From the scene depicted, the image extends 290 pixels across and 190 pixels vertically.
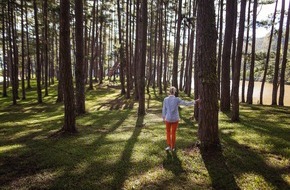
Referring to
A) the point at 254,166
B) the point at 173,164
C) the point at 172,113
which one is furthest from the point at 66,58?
the point at 254,166

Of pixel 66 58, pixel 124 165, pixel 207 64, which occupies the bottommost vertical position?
pixel 124 165

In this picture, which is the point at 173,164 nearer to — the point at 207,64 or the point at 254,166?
the point at 254,166

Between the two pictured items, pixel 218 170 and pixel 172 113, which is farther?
pixel 172 113

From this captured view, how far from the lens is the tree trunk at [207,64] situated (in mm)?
7562

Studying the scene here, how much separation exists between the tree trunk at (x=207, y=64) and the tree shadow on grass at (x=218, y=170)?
2.17 ft

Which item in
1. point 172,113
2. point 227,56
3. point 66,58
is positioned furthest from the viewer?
point 227,56

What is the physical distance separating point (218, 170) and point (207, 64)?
A: 3046mm

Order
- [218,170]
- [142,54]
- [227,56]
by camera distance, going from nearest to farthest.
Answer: [218,170]
[227,56]
[142,54]

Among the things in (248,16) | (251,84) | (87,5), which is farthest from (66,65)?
(87,5)

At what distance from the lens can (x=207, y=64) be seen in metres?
7.58

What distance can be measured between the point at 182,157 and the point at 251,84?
59.0 ft

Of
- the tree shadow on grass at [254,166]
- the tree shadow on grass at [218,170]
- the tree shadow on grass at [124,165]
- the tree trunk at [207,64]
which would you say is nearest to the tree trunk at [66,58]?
the tree shadow on grass at [124,165]

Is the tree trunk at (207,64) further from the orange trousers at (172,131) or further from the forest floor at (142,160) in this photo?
the forest floor at (142,160)

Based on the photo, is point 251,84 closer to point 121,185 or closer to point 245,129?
point 245,129
